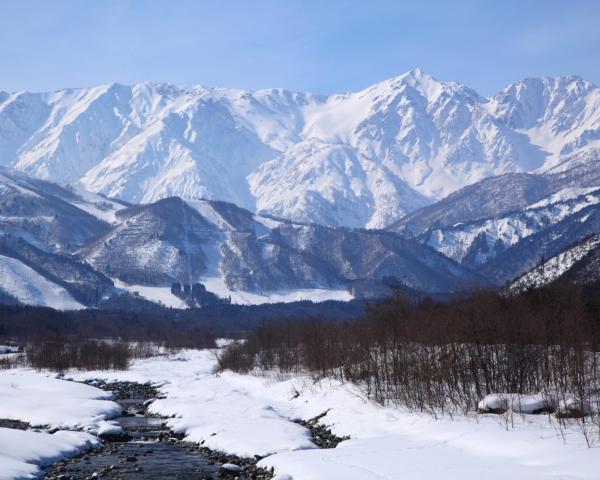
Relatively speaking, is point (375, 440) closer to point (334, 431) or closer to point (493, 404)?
point (493, 404)

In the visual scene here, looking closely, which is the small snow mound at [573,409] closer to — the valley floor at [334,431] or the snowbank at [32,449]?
the valley floor at [334,431]

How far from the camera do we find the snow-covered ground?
1618 inches

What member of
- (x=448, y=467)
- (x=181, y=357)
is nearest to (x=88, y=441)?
(x=448, y=467)

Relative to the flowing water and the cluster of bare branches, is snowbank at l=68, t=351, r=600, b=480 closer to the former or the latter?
the flowing water

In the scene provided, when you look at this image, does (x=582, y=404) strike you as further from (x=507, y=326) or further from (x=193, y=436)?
(x=193, y=436)

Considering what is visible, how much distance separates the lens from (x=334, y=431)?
4941 cm

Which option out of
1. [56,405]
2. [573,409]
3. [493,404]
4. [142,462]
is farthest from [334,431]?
[56,405]

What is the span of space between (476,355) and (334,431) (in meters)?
11.5

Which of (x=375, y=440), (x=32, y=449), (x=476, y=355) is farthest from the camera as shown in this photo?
(x=476, y=355)

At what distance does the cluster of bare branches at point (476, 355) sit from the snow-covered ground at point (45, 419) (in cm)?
1963

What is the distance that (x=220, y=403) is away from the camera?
68250mm

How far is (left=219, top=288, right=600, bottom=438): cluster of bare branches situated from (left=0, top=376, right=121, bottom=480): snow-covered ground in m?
19.6

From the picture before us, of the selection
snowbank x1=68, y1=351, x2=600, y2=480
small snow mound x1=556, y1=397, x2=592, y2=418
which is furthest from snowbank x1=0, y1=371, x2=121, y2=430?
small snow mound x1=556, y1=397, x2=592, y2=418

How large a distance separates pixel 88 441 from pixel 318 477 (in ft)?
68.3
